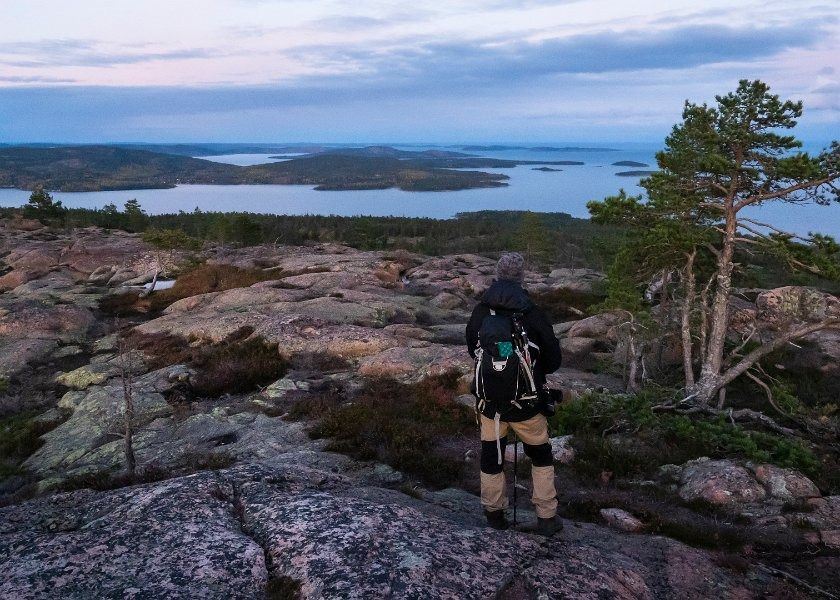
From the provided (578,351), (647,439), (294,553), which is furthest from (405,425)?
(578,351)

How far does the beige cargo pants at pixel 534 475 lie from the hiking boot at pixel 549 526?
0.14ft

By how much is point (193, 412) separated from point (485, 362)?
452 inches

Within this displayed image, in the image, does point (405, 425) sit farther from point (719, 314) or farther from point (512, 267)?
→ point (719, 314)

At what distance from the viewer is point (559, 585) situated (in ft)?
15.5

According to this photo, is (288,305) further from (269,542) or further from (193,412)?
(269,542)

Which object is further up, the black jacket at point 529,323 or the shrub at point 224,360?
the black jacket at point 529,323

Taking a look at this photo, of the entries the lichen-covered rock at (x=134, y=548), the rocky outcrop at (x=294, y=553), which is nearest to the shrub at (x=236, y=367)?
the rocky outcrop at (x=294, y=553)

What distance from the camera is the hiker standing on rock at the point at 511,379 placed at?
18.9 feet

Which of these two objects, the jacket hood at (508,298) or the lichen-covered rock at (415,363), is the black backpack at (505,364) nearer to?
the jacket hood at (508,298)

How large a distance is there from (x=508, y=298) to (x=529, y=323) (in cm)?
38

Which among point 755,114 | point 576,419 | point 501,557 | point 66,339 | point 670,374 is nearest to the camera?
point 501,557

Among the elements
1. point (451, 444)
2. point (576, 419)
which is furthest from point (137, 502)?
point (576, 419)

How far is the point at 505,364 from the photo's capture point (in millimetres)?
5711

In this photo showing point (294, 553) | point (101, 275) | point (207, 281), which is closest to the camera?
point (294, 553)
